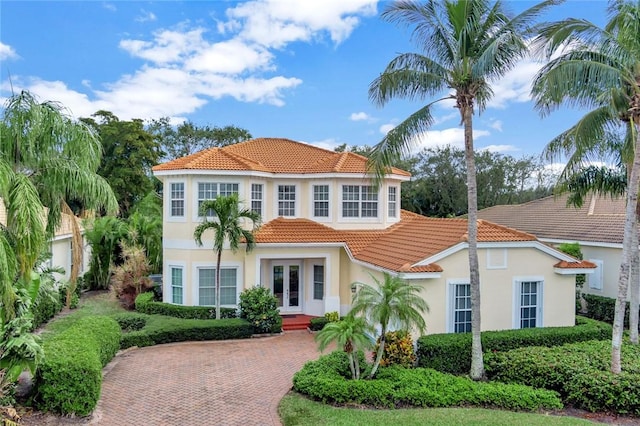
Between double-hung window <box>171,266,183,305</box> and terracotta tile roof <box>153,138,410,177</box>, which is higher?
terracotta tile roof <box>153,138,410,177</box>

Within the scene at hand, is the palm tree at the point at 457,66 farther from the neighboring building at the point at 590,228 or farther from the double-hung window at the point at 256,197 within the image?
the double-hung window at the point at 256,197

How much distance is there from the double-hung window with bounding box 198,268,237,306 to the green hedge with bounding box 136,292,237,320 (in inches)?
28.5

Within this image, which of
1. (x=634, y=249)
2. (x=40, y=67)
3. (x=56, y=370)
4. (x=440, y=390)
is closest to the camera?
(x=56, y=370)

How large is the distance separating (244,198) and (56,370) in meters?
11.3

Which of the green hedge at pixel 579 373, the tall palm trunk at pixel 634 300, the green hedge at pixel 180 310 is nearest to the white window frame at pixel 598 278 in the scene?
the tall palm trunk at pixel 634 300

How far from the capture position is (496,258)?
14945 millimetres

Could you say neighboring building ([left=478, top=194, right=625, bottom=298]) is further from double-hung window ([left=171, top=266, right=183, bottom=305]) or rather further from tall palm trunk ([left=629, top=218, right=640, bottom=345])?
double-hung window ([left=171, top=266, right=183, bottom=305])

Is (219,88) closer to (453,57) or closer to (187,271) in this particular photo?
(187,271)

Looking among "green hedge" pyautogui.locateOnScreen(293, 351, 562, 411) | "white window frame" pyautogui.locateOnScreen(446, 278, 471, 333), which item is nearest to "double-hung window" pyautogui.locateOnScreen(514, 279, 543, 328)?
"white window frame" pyautogui.locateOnScreen(446, 278, 471, 333)

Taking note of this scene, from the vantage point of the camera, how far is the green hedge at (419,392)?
10.6 metres

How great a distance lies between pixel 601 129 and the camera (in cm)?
1368

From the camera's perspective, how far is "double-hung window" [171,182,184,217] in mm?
19672

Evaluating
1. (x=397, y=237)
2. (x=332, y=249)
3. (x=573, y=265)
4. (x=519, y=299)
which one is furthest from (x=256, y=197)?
(x=573, y=265)

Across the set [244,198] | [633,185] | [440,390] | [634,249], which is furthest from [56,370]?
[634,249]
